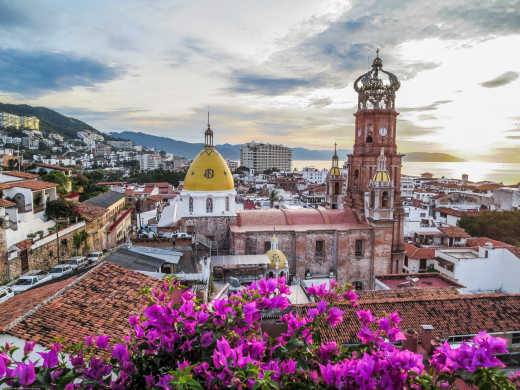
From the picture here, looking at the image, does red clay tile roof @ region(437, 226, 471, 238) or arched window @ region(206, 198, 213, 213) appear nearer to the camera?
arched window @ region(206, 198, 213, 213)

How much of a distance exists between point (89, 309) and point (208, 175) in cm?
1533

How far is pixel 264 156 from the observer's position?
155875 millimetres

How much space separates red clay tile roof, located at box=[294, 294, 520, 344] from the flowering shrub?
7.20m

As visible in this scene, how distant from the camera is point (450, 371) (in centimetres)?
314

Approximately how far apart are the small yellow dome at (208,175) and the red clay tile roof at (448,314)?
12571mm

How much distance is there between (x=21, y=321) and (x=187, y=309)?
4.79 metres

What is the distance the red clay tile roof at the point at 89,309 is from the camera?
6.53m

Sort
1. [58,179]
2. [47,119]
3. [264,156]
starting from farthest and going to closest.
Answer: [47,119], [264,156], [58,179]

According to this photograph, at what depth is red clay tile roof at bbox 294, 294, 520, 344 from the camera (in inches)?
432

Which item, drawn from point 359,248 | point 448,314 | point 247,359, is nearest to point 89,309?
point 247,359

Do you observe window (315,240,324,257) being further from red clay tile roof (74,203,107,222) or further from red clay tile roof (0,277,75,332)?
red clay tile roof (74,203,107,222)

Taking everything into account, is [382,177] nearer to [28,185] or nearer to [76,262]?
[76,262]

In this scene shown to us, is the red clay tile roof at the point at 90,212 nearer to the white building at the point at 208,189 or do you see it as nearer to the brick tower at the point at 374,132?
the white building at the point at 208,189

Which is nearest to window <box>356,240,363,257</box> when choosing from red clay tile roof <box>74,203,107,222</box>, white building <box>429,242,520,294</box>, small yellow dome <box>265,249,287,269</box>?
white building <box>429,242,520,294</box>
